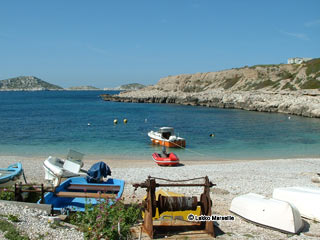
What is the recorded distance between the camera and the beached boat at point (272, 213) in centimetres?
891

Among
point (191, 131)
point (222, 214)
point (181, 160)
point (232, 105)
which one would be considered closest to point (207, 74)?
point (232, 105)

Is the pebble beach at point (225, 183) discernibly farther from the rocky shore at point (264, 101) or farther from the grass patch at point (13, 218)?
the rocky shore at point (264, 101)

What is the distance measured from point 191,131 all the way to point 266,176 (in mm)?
24769

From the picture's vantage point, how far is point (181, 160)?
81.0ft

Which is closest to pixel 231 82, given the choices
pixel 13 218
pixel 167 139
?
pixel 167 139

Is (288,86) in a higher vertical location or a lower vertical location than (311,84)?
lower

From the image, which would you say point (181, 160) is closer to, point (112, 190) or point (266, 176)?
point (266, 176)

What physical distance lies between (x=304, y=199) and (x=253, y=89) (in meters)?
88.4

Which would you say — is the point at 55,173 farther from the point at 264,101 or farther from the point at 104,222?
the point at 264,101

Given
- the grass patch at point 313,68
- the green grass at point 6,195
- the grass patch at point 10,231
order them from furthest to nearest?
the grass patch at point 313,68 → the green grass at point 6,195 → the grass patch at point 10,231

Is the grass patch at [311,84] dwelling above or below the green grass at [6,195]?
above

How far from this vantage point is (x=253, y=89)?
95.2 metres

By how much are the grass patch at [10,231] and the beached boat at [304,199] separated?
803cm

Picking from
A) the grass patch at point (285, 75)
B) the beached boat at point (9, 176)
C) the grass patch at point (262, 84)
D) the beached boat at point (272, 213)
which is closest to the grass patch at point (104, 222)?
the beached boat at point (272, 213)
